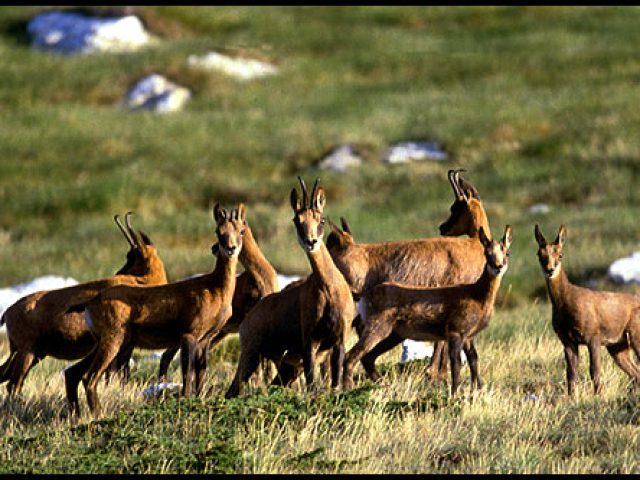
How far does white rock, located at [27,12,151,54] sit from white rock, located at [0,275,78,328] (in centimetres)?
2265

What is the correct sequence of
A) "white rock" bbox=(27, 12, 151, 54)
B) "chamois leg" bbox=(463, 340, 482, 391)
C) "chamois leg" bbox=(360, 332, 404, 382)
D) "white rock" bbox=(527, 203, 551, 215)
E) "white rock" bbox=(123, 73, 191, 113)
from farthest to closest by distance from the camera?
"white rock" bbox=(27, 12, 151, 54)
"white rock" bbox=(123, 73, 191, 113)
"white rock" bbox=(527, 203, 551, 215)
"chamois leg" bbox=(360, 332, 404, 382)
"chamois leg" bbox=(463, 340, 482, 391)

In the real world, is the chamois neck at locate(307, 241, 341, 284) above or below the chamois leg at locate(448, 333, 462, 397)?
above

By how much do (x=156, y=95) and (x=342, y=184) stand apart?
34.2ft

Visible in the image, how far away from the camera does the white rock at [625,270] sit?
75.5 ft

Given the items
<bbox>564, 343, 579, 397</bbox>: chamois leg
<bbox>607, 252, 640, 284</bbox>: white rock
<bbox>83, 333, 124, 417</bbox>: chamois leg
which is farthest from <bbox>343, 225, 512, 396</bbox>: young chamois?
<bbox>607, 252, 640, 284</bbox>: white rock

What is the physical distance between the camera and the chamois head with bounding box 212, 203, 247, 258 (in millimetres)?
12281

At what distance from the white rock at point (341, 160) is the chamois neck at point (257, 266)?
770 inches

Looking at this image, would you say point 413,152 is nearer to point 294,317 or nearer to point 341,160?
point 341,160

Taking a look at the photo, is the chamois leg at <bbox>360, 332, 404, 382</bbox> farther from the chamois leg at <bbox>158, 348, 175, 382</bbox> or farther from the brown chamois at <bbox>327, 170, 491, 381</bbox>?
the chamois leg at <bbox>158, 348, 175, 382</bbox>

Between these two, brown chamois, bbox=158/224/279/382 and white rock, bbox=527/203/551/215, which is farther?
white rock, bbox=527/203/551/215

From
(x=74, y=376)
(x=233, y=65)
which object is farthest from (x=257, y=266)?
(x=233, y=65)

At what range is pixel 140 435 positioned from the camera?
11047mm

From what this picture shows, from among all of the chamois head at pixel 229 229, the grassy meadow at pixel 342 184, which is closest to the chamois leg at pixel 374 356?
the grassy meadow at pixel 342 184

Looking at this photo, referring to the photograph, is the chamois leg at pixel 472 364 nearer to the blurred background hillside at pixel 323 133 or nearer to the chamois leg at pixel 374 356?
the chamois leg at pixel 374 356
